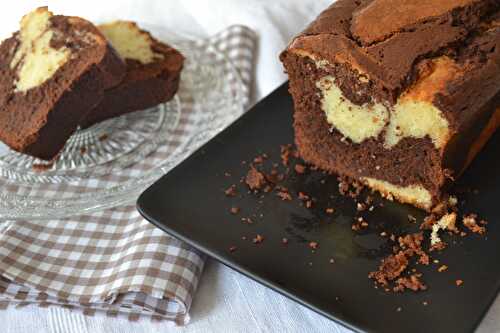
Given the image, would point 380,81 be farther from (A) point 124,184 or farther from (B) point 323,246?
(A) point 124,184

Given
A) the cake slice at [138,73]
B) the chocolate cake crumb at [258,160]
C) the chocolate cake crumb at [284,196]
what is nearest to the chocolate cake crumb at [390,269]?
the chocolate cake crumb at [284,196]

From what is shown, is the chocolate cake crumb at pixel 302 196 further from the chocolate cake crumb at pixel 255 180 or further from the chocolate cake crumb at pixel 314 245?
the chocolate cake crumb at pixel 314 245

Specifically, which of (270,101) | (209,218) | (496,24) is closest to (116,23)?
(270,101)

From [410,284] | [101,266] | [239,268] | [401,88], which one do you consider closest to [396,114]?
[401,88]

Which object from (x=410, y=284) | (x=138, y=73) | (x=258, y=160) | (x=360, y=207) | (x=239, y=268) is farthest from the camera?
(x=138, y=73)

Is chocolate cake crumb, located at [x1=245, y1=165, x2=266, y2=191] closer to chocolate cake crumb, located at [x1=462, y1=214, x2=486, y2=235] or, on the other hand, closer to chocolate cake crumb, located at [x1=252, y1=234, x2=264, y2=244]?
chocolate cake crumb, located at [x1=252, y1=234, x2=264, y2=244]

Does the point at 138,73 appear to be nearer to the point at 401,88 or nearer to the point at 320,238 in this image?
the point at 320,238

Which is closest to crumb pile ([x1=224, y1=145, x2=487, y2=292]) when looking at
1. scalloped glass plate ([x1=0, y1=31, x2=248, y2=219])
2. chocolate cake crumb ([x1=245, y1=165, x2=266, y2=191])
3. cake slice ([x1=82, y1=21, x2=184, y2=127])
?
chocolate cake crumb ([x1=245, y1=165, x2=266, y2=191])
